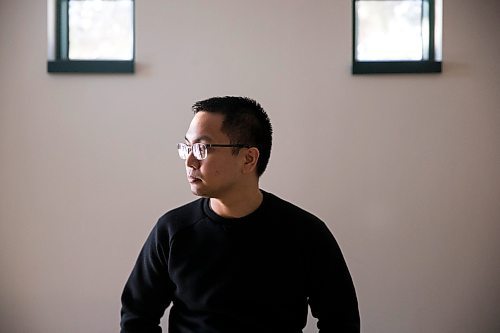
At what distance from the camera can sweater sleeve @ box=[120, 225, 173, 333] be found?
1749 mm

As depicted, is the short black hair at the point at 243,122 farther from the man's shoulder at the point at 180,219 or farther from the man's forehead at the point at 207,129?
the man's shoulder at the point at 180,219

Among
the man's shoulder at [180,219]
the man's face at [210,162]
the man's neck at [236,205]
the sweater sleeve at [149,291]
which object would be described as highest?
the man's face at [210,162]

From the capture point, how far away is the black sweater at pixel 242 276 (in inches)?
66.6

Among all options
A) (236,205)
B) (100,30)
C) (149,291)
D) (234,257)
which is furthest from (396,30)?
(149,291)

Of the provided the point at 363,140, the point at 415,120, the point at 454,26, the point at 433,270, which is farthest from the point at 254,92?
the point at 433,270

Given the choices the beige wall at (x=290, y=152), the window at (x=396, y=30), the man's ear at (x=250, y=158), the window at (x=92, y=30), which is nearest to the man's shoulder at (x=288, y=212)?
the man's ear at (x=250, y=158)

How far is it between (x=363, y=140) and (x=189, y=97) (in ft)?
2.66

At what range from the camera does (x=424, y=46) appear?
289 centimetres

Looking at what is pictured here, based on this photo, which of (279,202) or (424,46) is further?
(424,46)

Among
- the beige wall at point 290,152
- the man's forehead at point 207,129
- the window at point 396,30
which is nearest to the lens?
the man's forehead at point 207,129

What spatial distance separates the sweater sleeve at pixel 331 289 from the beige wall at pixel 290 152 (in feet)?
3.37

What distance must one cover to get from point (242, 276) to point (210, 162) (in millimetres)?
328

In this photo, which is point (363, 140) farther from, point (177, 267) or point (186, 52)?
point (177, 267)

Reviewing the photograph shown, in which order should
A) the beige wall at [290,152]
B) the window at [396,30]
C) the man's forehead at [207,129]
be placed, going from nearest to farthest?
1. the man's forehead at [207,129]
2. the beige wall at [290,152]
3. the window at [396,30]
